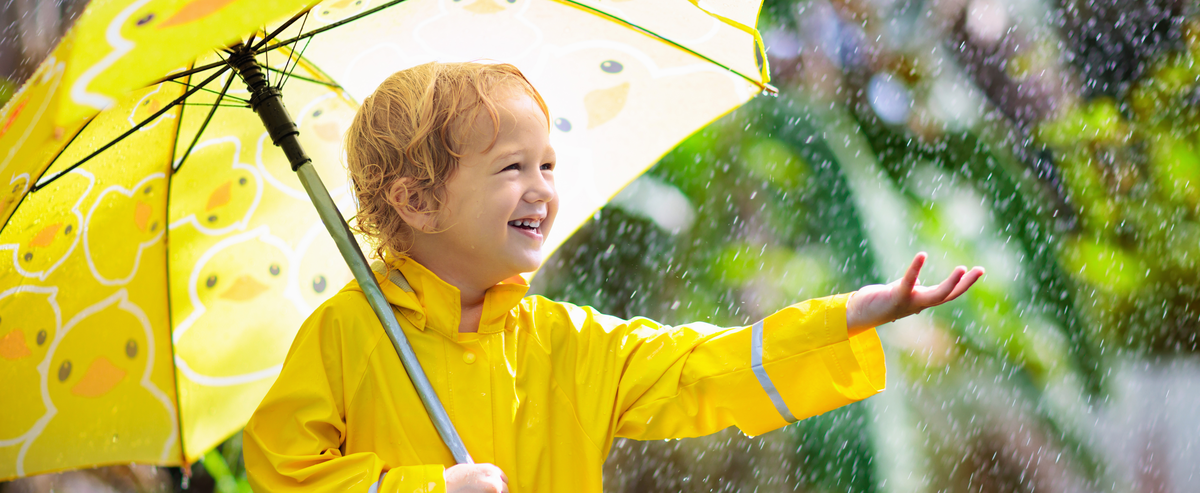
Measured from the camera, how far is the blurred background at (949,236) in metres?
3.60

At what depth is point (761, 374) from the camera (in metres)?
1.45

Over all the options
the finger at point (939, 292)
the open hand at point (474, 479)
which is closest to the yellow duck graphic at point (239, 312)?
the open hand at point (474, 479)

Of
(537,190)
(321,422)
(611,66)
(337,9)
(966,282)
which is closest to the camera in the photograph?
(966,282)

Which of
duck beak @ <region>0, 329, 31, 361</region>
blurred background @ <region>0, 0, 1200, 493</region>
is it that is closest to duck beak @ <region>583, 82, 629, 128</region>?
duck beak @ <region>0, 329, 31, 361</region>

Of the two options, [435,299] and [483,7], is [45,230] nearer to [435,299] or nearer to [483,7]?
[435,299]

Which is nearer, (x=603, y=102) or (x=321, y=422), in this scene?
(x=321, y=422)

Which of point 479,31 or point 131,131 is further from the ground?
point 479,31

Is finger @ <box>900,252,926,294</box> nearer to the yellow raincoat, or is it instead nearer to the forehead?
the yellow raincoat

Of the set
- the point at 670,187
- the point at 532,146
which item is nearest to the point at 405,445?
the point at 532,146

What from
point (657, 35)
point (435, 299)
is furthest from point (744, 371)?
point (657, 35)

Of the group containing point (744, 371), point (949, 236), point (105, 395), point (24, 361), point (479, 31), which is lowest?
point (949, 236)

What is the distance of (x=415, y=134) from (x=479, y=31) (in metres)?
0.46

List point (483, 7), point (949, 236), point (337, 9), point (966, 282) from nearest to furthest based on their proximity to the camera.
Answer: point (966, 282) → point (337, 9) → point (483, 7) → point (949, 236)

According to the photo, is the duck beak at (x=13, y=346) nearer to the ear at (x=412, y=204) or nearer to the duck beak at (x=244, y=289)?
the duck beak at (x=244, y=289)
